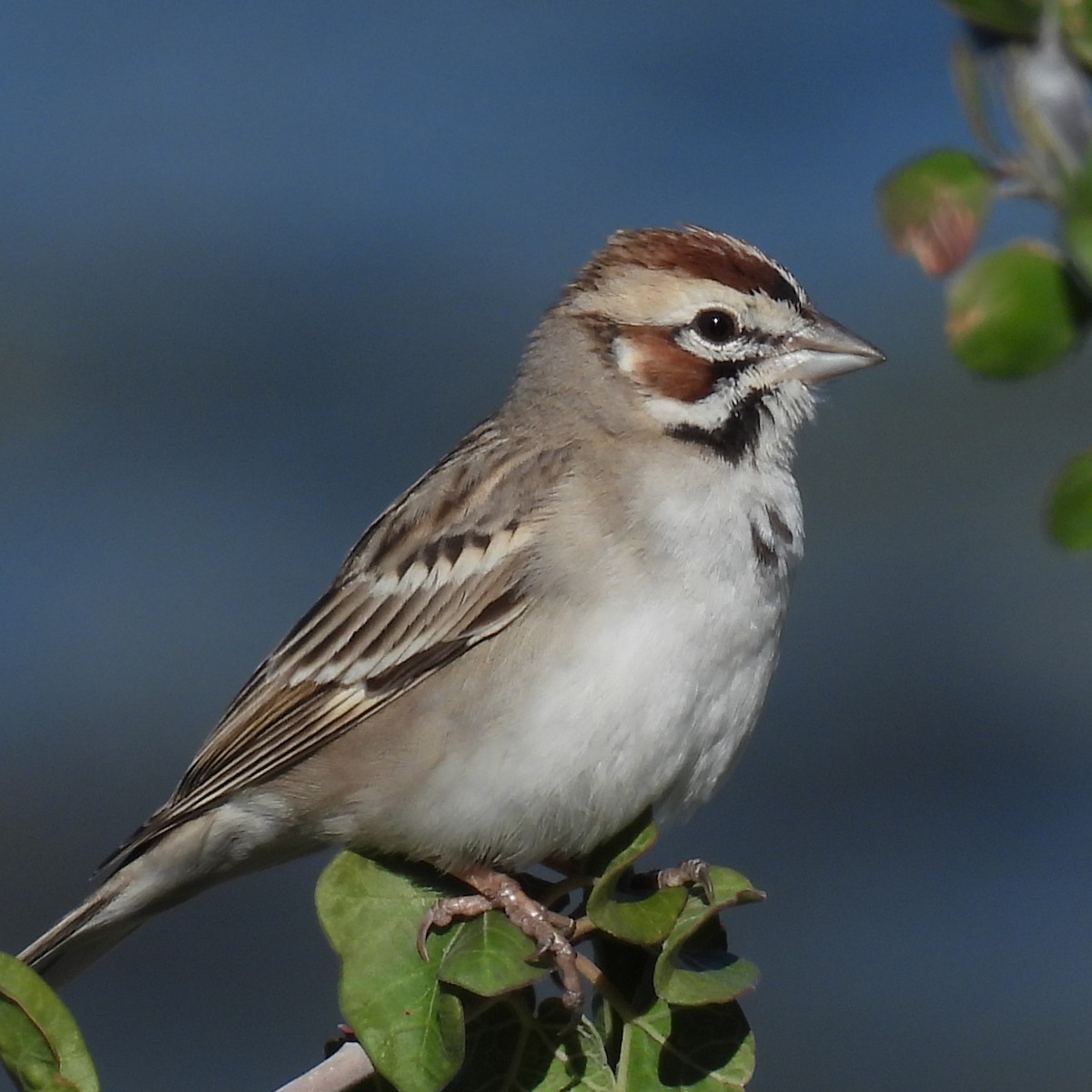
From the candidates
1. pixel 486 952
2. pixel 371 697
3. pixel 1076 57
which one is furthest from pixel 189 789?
pixel 1076 57

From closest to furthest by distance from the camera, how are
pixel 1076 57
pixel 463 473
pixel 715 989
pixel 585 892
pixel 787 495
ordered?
pixel 1076 57
pixel 715 989
pixel 585 892
pixel 787 495
pixel 463 473

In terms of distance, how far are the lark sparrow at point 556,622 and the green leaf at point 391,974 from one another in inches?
5.8

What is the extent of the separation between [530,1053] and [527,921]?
0.67 ft

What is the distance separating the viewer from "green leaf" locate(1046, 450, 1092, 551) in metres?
1.30

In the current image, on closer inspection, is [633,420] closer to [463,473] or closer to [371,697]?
[463,473]

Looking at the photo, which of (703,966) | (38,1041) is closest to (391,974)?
(703,966)

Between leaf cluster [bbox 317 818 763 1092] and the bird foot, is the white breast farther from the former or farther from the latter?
leaf cluster [bbox 317 818 763 1092]

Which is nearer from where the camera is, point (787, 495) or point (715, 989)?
point (715, 989)

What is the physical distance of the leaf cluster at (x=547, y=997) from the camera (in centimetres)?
173

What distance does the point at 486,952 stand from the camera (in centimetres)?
184

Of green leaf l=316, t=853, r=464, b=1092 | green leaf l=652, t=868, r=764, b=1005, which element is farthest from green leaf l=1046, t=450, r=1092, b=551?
green leaf l=316, t=853, r=464, b=1092

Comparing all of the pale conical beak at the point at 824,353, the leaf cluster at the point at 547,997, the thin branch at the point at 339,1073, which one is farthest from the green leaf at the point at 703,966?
the pale conical beak at the point at 824,353

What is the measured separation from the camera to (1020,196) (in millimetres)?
1294

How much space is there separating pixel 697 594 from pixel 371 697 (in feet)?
1.74
